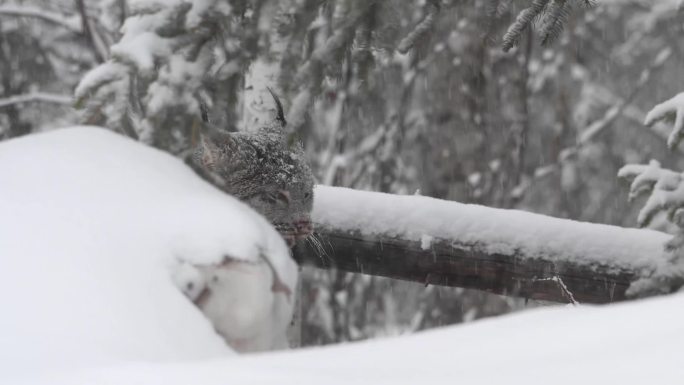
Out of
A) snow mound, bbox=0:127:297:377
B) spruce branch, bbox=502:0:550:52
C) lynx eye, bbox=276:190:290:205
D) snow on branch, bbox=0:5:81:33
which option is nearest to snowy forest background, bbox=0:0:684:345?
snow on branch, bbox=0:5:81:33

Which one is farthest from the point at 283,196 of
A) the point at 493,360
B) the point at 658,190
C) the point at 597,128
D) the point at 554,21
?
the point at 597,128

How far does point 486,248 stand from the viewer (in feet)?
13.6

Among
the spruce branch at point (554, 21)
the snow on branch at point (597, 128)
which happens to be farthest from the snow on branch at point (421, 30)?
the snow on branch at point (597, 128)

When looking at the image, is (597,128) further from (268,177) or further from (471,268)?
(268,177)

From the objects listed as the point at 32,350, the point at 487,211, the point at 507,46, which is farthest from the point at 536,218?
the point at 32,350

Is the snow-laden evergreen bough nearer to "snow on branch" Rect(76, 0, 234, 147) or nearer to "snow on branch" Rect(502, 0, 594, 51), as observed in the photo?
"snow on branch" Rect(502, 0, 594, 51)

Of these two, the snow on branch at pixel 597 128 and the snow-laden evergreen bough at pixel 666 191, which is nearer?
the snow-laden evergreen bough at pixel 666 191

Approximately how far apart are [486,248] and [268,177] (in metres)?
1.02

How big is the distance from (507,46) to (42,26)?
6.90 metres

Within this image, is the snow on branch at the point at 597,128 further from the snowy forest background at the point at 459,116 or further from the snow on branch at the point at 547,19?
the snow on branch at the point at 547,19

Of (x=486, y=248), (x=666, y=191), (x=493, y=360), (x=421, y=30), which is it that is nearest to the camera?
(x=493, y=360)

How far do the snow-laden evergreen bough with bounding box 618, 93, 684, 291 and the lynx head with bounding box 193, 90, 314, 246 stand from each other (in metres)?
1.44

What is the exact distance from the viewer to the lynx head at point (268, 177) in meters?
3.93

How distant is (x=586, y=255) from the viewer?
412 centimetres
